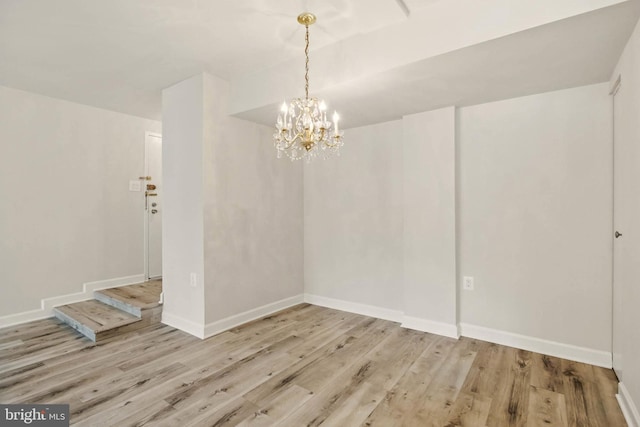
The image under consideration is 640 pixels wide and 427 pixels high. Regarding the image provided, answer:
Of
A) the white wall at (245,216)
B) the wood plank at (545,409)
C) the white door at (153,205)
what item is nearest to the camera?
the wood plank at (545,409)

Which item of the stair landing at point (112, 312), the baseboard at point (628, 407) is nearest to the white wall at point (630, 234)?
the baseboard at point (628, 407)

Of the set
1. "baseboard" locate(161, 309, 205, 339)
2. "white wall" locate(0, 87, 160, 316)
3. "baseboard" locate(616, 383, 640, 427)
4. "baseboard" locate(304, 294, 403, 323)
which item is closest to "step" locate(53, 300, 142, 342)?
"baseboard" locate(161, 309, 205, 339)

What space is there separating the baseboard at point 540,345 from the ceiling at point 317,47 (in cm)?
207

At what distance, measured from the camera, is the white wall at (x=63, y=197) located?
11.0ft

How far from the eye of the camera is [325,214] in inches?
160

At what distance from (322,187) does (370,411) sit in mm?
2642

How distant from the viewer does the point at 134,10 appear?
2.09m

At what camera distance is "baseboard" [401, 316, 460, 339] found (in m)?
3.01

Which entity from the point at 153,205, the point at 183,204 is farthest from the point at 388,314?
the point at 153,205

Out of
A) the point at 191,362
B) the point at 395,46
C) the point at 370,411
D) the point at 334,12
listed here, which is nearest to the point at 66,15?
the point at 334,12

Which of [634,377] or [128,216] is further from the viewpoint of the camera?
[128,216]

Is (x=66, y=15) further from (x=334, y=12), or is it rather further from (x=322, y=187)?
(x=322, y=187)

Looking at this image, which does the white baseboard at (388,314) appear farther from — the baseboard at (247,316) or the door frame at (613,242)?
the door frame at (613,242)

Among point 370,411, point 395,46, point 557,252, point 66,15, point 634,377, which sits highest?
point 66,15
